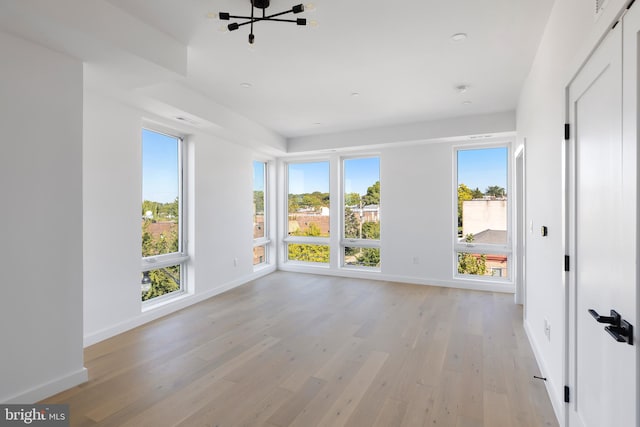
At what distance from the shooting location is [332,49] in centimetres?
292

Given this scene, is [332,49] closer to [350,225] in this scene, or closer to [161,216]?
[161,216]

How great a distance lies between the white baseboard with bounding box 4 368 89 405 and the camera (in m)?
2.18

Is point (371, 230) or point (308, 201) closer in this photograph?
point (371, 230)

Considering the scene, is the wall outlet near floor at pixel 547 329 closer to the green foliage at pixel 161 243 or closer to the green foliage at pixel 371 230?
the green foliage at pixel 371 230

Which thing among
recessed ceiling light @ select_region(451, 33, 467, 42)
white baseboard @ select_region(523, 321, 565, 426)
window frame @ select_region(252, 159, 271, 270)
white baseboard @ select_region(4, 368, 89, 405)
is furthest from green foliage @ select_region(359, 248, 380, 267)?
white baseboard @ select_region(4, 368, 89, 405)

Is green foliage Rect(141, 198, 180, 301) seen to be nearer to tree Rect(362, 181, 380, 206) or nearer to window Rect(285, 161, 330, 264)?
window Rect(285, 161, 330, 264)

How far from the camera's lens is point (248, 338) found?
340cm

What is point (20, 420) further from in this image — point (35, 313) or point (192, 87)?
point (192, 87)

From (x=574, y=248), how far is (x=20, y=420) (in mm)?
3556

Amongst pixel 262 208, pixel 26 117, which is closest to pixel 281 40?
pixel 26 117

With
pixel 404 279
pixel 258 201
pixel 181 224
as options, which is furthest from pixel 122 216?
pixel 404 279

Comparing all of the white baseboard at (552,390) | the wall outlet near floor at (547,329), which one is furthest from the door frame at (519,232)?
the wall outlet near floor at (547,329)

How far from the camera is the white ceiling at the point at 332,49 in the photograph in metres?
2.26

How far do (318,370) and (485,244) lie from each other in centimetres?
408
